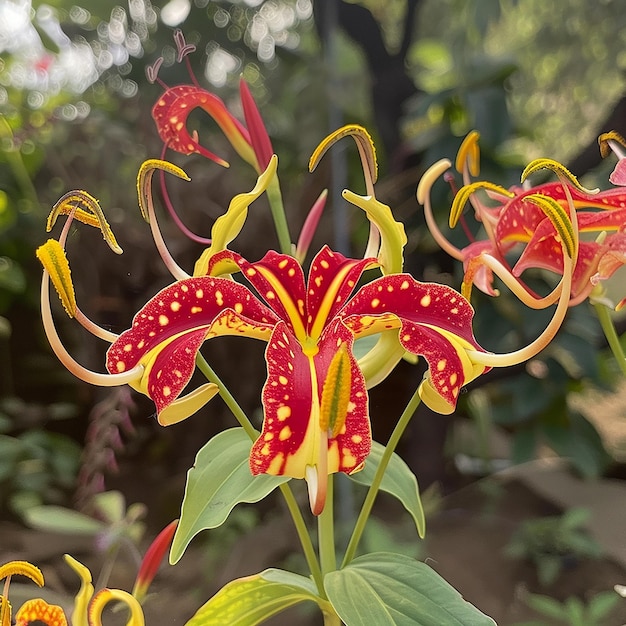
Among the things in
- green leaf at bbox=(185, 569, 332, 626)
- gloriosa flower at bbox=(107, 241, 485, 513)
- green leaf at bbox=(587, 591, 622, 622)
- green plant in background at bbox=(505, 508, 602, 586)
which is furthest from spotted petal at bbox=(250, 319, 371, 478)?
green plant in background at bbox=(505, 508, 602, 586)

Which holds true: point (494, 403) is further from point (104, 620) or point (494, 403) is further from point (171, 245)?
point (104, 620)

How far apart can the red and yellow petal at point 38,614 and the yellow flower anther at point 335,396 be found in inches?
7.0

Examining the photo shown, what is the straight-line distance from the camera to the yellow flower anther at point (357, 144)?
0.23 meters

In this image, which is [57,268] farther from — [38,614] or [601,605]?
[601,605]

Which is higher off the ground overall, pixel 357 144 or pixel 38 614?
pixel 357 144

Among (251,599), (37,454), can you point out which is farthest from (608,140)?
(37,454)

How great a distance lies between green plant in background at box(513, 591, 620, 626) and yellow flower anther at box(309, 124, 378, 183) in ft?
1.21

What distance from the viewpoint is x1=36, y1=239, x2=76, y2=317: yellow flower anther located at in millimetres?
180

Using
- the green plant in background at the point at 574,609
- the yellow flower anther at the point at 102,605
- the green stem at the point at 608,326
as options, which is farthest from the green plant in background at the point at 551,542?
the yellow flower anther at the point at 102,605

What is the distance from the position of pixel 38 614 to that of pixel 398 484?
7.0 inches

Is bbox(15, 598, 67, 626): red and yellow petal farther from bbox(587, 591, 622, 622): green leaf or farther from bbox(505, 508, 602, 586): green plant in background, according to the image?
bbox(505, 508, 602, 586): green plant in background

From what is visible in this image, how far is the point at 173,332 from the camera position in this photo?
194 millimetres

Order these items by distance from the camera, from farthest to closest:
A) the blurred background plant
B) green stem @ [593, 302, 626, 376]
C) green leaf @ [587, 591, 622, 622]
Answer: the blurred background plant < green leaf @ [587, 591, 622, 622] < green stem @ [593, 302, 626, 376]

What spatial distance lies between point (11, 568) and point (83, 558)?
0.31 m
